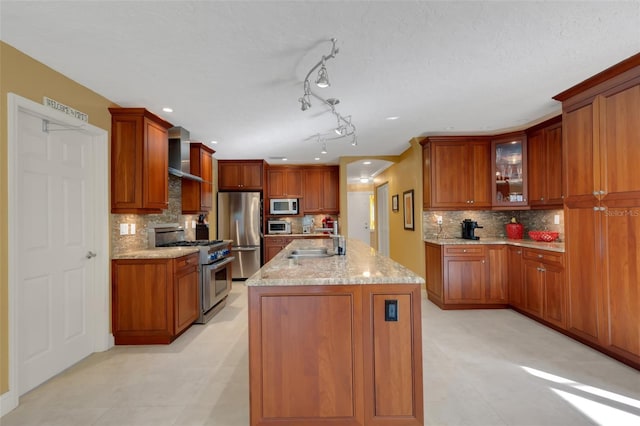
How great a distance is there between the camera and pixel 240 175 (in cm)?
605

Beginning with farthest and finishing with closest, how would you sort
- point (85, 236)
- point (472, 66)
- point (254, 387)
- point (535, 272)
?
point (535, 272) → point (85, 236) → point (472, 66) → point (254, 387)

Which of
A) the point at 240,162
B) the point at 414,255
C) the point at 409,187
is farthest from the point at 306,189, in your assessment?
the point at 414,255

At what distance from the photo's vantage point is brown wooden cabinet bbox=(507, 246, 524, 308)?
3812mm

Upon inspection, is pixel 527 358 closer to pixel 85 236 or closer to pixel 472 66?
pixel 472 66

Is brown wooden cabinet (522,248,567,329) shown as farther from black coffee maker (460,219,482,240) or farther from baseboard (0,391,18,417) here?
baseboard (0,391,18,417)

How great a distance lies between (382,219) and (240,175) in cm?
412

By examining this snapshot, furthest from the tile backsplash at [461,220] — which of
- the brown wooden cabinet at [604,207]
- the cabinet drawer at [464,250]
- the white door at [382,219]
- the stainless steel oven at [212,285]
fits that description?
the stainless steel oven at [212,285]

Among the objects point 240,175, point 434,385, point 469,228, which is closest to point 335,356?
point 434,385

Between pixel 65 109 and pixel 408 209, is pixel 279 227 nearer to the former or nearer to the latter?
pixel 408 209

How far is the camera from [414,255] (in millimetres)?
4984

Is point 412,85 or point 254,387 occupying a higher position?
point 412,85

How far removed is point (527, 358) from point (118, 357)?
12.1 feet

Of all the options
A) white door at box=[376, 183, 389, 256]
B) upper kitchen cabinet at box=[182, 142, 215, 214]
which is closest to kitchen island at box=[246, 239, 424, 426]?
upper kitchen cabinet at box=[182, 142, 215, 214]

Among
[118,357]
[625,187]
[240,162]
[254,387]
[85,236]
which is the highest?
[240,162]
